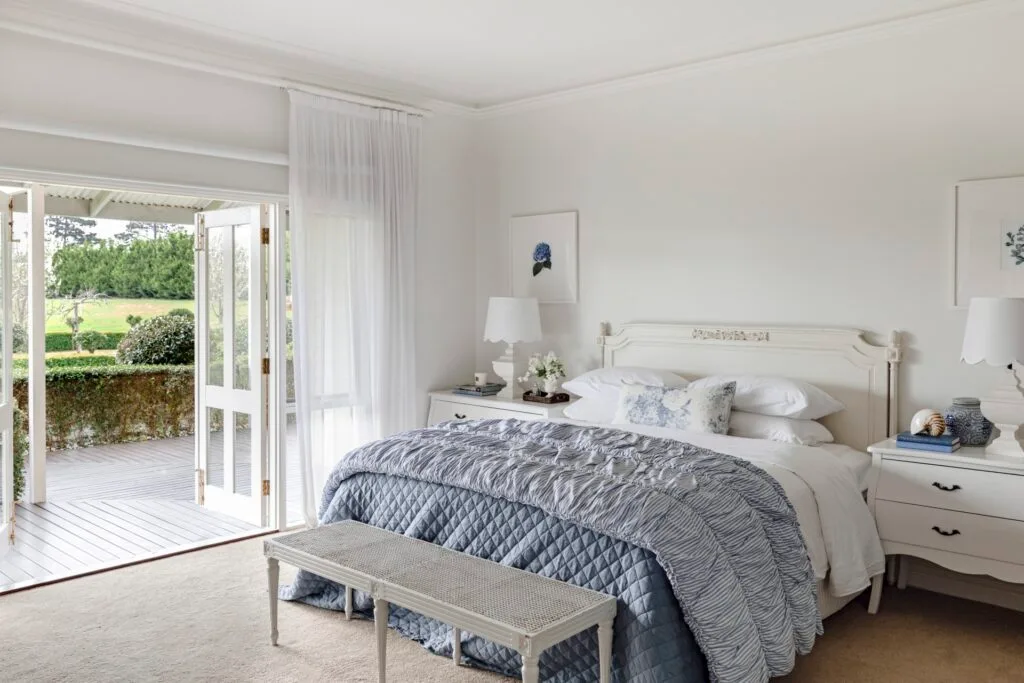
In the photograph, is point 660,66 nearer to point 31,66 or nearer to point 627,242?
point 627,242

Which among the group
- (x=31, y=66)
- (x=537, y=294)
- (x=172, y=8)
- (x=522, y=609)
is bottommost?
(x=522, y=609)

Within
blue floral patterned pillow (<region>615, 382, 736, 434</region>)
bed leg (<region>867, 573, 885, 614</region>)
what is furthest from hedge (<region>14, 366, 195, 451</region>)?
bed leg (<region>867, 573, 885, 614</region>)

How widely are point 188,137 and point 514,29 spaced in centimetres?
168

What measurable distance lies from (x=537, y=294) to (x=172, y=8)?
8.43 ft

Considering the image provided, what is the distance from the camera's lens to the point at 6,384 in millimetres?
3951

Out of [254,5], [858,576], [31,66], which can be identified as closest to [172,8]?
[254,5]

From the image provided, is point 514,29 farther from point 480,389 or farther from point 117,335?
point 117,335

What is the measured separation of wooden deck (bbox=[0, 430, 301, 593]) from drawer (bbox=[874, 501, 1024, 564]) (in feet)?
10.4

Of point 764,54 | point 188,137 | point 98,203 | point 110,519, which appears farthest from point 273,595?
point 98,203

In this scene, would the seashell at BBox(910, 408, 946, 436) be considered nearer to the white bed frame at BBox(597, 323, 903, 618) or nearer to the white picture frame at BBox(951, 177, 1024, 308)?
the white bed frame at BBox(597, 323, 903, 618)

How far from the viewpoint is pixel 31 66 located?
362 cm

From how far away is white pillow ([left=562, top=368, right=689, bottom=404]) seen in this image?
4367 mm

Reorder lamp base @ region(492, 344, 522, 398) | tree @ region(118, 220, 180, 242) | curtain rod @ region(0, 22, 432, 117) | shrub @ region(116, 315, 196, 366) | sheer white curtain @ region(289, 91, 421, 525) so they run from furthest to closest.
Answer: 1. tree @ region(118, 220, 180, 242)
2. shrub @ region(116, 315, 196, 366)
3. lamp base @ region(492, 344, 522, 398)
4. sheer white curtain @ region(289, 91, 421, 525)
5. curtain rod @ region(0, 22, 432, 117)

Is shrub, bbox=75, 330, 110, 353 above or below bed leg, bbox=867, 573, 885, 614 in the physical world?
above
